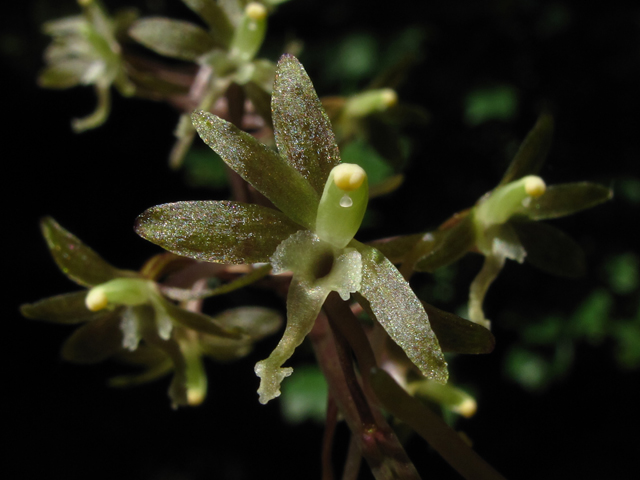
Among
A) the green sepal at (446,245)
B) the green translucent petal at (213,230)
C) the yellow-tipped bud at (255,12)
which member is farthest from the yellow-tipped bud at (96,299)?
the yellow-tipped bud at (255,12)

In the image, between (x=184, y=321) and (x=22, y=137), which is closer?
(x=184, y=321)

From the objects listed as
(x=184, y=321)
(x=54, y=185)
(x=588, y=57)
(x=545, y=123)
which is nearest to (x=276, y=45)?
(x=54, y=185)

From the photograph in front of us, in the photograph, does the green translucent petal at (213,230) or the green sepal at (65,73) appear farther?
the green sepal at (65,73)

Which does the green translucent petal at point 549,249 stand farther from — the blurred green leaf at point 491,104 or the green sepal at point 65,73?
the green sepal at point 65,73

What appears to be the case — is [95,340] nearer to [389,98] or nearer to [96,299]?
[96,299]

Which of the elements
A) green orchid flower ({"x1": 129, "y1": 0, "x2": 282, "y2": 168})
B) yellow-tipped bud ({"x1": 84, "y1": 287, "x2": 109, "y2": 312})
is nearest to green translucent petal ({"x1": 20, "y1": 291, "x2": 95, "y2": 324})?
yellow-tipped bud ({"x1": 84, "y1": 287, "x2": 109, "y2": 312})

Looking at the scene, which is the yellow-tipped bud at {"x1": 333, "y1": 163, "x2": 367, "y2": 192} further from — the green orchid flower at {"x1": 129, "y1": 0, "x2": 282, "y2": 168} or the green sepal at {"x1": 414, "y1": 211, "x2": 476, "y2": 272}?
the green orchid flower at {"x1": 129, "y1": 0, "x2": 282, "y2": 168}

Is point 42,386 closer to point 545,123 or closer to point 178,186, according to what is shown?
point 178,186
